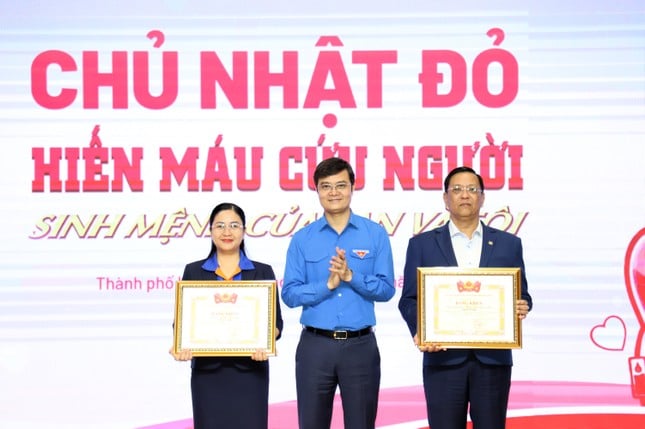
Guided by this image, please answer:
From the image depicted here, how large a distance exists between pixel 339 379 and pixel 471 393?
1.84 ft

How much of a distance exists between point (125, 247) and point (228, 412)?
1483 mm

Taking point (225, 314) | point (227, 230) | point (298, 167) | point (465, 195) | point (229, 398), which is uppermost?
point (298, 167)

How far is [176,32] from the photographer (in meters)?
4.29

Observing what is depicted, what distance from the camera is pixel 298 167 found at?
14.0 ft

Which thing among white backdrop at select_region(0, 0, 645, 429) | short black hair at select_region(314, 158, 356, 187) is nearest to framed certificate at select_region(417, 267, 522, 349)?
short black hair at select_region(314, 158, 356, 187)

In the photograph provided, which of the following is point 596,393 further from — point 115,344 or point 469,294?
point 115,344

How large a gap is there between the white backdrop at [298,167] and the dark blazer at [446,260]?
1.01 meters

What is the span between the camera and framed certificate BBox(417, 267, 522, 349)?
310 cm

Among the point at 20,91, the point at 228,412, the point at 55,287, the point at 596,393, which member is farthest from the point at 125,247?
the point at 596,393

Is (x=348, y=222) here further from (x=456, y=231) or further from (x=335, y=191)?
(x=456, y=231)

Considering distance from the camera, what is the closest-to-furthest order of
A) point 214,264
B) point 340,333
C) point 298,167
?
point 340,333 → point 214,264 → point 298,167

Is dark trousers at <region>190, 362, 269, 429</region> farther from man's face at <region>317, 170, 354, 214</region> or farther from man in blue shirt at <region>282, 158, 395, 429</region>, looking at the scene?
man's face at <region>317, 170, 354, 214</region>

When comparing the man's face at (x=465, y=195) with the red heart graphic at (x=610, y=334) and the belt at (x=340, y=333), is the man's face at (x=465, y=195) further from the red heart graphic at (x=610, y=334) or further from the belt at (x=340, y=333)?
the red heart graphic at (x=610, y=334)

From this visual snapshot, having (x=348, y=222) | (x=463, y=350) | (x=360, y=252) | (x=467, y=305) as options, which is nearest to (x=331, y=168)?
(x=348, y=222)
